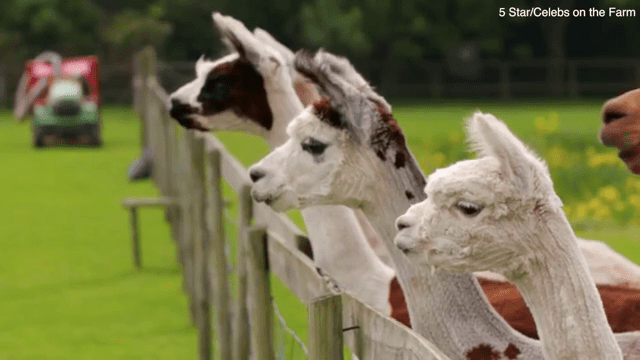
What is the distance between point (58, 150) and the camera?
18.5 metres

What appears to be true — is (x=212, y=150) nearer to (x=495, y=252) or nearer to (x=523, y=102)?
(x=495, y=252)

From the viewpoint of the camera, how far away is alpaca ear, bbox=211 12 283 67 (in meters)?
4.67

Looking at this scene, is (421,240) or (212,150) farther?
(212,150)

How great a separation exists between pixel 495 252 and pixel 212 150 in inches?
128

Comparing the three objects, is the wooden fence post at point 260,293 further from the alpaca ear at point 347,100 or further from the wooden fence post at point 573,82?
the wooden fence post at point 573,82

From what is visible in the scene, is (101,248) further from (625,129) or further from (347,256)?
(625,129)

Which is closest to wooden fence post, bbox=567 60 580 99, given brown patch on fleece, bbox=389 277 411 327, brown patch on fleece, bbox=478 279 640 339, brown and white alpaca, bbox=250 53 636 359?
brown patch on fleece, bbox=478 279 640 339

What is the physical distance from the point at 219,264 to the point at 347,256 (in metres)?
1.58

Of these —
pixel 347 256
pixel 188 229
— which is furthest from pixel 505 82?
pixel 347 256

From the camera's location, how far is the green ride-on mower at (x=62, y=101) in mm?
17891

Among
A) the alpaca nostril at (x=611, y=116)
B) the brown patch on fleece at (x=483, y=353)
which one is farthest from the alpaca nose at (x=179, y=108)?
the brown patch on fleece at (x=483, y=353)

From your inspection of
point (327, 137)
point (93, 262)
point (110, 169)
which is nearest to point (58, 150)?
point (110, 169)

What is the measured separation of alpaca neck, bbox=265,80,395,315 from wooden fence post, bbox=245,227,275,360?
0.62ft

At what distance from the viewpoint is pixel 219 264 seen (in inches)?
214
